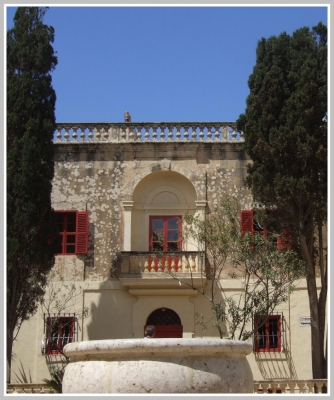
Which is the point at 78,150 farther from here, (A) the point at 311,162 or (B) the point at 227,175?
(A) the point at 311,162

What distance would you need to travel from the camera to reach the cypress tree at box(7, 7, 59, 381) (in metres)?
18.9

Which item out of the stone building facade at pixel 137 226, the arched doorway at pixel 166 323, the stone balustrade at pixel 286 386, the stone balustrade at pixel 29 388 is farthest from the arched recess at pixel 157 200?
the stone balustrade at pixel 286 386

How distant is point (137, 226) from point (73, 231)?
2.11 metres

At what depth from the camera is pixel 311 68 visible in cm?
1948

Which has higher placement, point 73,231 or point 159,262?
point 73,231

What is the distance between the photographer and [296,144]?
61.7 feet

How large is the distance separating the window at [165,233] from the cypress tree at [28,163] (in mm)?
4452

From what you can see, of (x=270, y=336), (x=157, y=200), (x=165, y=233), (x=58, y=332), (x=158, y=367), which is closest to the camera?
(x=158, y=367)

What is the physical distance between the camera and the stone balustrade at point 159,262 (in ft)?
73.0

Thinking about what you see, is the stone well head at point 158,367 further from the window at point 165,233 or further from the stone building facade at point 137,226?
the window at point 165,233

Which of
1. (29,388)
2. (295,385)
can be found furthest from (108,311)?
(295,385)

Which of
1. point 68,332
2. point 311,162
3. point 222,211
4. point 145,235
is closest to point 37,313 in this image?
point 68,332

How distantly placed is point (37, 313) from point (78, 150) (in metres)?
5.50

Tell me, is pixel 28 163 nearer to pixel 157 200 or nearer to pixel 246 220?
pixel 157 200
